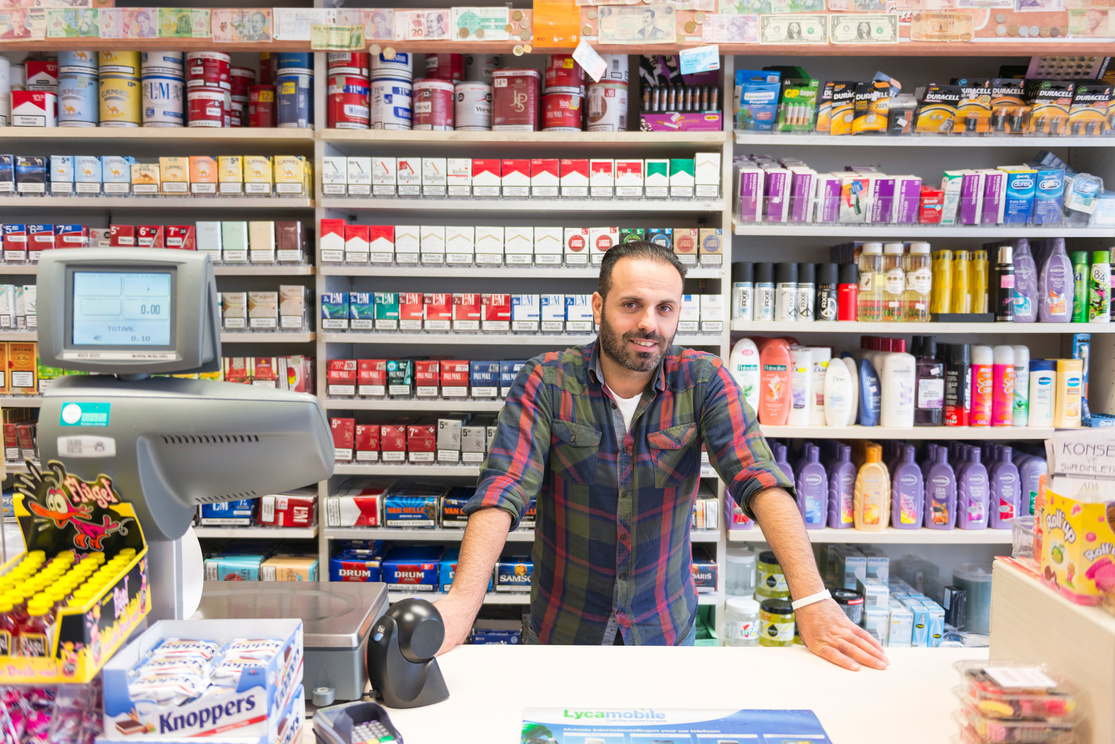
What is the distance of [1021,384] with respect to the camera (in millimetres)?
A: 2947

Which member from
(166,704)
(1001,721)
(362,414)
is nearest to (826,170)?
(362,414)

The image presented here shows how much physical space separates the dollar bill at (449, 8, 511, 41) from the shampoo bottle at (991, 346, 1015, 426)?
91.8 inches

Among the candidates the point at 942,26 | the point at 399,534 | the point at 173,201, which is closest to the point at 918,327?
the point at 942,26

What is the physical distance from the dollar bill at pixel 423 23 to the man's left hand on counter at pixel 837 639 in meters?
2.39

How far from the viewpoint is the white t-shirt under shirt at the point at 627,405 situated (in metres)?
2.03

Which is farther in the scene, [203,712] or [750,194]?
[750,194]

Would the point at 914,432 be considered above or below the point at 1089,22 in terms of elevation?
below

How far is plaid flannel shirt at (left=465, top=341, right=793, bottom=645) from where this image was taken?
1.94m

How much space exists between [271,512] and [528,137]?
1.84 m

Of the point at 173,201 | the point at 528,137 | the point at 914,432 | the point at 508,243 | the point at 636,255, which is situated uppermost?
the point at 528,137

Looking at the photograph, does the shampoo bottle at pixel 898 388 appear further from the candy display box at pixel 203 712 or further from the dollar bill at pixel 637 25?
the candy display box at pixel 203 712

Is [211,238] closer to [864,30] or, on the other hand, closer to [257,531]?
[257,531]

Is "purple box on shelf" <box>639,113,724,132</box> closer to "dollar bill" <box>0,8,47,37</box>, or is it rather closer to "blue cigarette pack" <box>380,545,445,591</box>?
"blue cigarette pack" <box>380,545,445,591</box>

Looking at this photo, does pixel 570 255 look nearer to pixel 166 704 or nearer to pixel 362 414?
pixel 362 414
